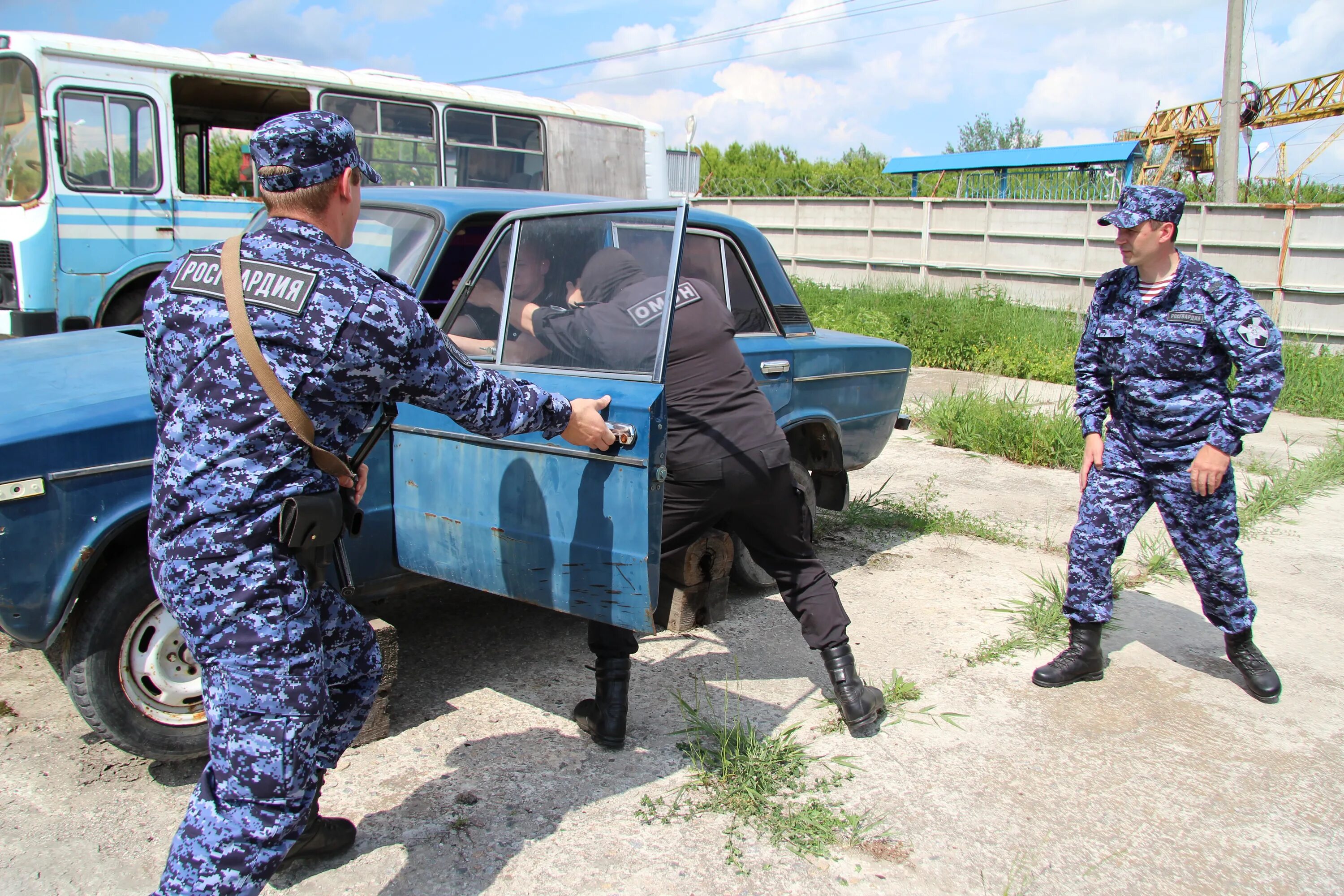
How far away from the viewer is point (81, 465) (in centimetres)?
267

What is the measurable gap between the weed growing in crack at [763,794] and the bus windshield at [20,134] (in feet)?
22.8

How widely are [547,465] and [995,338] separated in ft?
31.9

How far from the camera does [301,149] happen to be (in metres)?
1.99

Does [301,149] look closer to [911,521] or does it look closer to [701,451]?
[701,451]

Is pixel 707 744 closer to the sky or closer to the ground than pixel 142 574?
closer to the ground

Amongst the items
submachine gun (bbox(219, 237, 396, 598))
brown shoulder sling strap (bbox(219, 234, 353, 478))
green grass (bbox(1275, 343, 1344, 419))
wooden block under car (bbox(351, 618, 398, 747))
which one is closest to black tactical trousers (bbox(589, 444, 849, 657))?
wooden block under car (bbox(351, 618, 398, 747))

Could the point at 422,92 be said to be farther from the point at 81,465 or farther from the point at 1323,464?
the point at 1323,464

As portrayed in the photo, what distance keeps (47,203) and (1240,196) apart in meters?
19.1

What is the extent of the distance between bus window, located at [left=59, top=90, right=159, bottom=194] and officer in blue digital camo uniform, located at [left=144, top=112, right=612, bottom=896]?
21.6 ft

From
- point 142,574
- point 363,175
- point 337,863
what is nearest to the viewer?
point 363,175

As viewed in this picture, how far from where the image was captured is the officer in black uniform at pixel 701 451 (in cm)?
301

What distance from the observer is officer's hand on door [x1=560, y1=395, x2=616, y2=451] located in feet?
8.31

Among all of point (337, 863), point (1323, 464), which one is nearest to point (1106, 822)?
point (337, 863)

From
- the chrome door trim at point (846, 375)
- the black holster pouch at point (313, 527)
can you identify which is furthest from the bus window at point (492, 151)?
the black holster pouch at point (313, 527)
